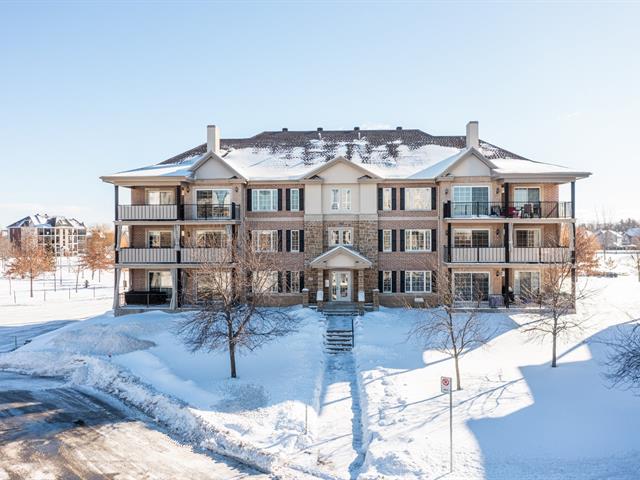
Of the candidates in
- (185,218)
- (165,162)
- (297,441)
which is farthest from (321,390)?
(165,162)

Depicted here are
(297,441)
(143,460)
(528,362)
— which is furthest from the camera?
(528,362)

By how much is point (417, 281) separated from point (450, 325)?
1299 centimetres

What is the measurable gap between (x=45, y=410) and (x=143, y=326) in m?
9.45

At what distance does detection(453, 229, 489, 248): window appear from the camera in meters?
29.8

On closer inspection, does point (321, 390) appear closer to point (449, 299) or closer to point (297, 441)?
point (297, 441)

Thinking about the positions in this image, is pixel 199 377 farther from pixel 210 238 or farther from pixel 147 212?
pixel 147 212

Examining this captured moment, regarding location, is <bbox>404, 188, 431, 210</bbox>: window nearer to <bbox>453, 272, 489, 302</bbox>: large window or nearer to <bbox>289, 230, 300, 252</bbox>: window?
<bbox>453, 272, 489, 302</bbox>: large window

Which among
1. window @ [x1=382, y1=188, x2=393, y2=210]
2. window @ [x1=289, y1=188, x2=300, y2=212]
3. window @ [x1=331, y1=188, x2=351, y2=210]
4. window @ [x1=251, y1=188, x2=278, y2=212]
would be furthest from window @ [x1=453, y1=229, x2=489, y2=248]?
window @ [x1=251, y1=188, x2=278, y2=212]

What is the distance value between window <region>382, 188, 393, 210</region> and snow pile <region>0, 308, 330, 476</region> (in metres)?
8.93

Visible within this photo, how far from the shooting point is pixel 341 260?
29.0 metres

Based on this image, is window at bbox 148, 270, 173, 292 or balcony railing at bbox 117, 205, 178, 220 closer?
balcony railing at bbox 117, 205, 178, 220

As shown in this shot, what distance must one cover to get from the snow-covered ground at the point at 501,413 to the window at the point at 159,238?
15.7 metres

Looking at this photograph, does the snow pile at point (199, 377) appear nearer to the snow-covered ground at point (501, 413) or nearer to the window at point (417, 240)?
the snow-covered ground at point (501, 413)

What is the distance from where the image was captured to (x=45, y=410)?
15656 millimetres
